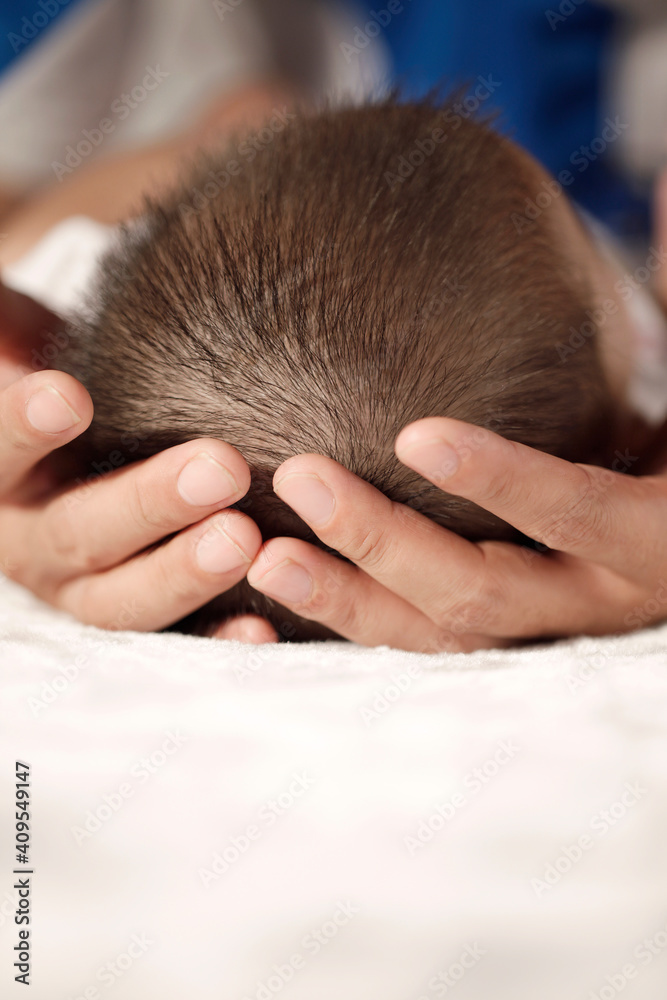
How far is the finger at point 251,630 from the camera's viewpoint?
72 cm

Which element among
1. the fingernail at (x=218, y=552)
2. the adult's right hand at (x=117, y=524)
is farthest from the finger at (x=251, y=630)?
the fingernail at (x=218, y=552)

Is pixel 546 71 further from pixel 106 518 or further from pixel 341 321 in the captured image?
pixel 106 518

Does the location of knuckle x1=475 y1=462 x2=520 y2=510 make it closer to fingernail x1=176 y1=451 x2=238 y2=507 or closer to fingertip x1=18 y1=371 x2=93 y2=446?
fingernail x1=176 y1=451 x2=238 y2=507

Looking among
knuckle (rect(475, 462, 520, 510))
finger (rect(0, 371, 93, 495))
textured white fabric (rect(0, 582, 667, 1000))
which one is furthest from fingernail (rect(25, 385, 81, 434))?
knuckle (rect(475, 462, 520, 510))

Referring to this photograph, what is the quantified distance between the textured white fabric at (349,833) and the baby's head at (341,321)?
18 cm

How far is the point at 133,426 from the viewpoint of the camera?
2.23 ft

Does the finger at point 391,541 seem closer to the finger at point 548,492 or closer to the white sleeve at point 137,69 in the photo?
the finger at point 548,492

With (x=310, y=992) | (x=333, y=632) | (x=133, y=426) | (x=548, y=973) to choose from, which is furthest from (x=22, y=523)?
(x=548, y=973)

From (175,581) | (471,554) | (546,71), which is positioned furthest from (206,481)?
(546,71)

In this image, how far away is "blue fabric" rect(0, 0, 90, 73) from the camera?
71.6 inches

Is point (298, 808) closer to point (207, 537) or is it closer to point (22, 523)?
point (207, 537)

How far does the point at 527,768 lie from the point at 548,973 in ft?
0.45

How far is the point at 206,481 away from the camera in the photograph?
587mm

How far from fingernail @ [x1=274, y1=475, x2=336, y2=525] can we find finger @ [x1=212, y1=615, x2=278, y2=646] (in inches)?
7.3
